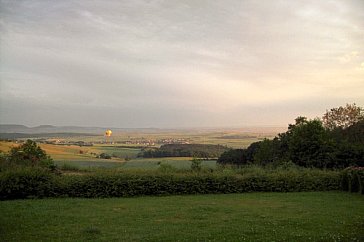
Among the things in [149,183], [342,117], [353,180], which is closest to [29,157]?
[149,183]

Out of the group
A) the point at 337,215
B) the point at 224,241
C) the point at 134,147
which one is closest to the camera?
the point at 224,241

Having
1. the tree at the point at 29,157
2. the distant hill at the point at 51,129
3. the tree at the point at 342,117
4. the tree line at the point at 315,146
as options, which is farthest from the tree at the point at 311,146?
the distant hill at the point at 51,129

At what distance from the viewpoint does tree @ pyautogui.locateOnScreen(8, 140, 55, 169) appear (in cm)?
2311

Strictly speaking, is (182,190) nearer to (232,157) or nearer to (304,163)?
(304,163)

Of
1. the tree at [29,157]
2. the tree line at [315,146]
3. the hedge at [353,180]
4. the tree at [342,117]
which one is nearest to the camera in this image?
the hedge at [353,180]

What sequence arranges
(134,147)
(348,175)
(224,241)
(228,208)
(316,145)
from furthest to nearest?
(134,147)
(316,145)
(348,175)
(228,208)
(224,241)

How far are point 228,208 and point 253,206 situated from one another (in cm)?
154

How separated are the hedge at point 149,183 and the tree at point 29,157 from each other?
4.09m

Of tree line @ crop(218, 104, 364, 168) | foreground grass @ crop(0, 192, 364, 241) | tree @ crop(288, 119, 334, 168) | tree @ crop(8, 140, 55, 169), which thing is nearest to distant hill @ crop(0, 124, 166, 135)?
tree @ crop(8, 140, 55, 169)

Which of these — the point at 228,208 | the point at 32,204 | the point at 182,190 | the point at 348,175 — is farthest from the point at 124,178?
the point at 348,175

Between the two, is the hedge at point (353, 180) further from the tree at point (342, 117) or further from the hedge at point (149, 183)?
the tree at point (342, 117)

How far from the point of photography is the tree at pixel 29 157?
23.1 m

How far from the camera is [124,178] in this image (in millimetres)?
19797

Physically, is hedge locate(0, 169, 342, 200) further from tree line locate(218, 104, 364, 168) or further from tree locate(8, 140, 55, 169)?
tree line locate(218, 104, 364, 168)
